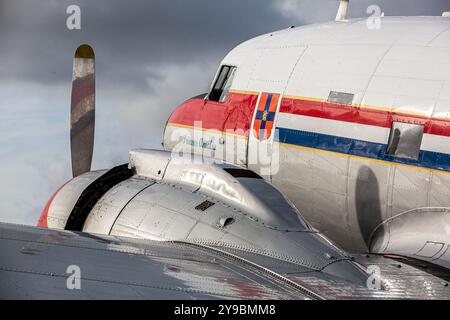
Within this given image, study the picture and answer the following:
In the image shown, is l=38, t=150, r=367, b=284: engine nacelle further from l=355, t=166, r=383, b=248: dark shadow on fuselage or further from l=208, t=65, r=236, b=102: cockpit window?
l=208, t=65, r=236, b=102: cockpit window

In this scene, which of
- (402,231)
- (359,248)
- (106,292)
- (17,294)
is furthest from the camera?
(359,248)

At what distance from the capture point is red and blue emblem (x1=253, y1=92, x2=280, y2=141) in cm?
1156

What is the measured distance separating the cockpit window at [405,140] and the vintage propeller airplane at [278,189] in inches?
0.9

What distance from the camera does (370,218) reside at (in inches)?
407

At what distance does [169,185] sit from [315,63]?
422 centimetres

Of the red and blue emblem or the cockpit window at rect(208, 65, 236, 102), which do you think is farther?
the cockpit window at rect(208, 65, 236, 102)

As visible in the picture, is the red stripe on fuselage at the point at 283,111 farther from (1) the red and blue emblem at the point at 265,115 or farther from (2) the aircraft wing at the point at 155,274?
(2) the aircraft wing at the point at 155,274

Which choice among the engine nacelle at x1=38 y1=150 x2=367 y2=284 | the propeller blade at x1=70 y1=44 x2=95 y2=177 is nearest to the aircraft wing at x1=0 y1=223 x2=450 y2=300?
the engine nacelle at x1=38 y1=150 x2=367 y2=284

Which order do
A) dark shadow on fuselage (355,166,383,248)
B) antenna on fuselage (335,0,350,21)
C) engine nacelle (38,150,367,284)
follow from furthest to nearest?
1. antenna on fuselage (335,0,350,21)
2. dark shadow on fuselage (355,166,383,248)
3. engine nacelle (38,150,367,284)

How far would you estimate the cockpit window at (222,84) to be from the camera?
13.1m

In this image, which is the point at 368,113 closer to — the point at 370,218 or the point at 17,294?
the point at 370,218

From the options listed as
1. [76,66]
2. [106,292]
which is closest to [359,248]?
[76,66]

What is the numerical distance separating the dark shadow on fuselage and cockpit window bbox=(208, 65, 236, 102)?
4077mm

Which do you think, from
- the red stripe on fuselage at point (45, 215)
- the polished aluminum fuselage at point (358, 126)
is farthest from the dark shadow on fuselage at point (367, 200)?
the red stripe on fuselage at point (45, 215)
